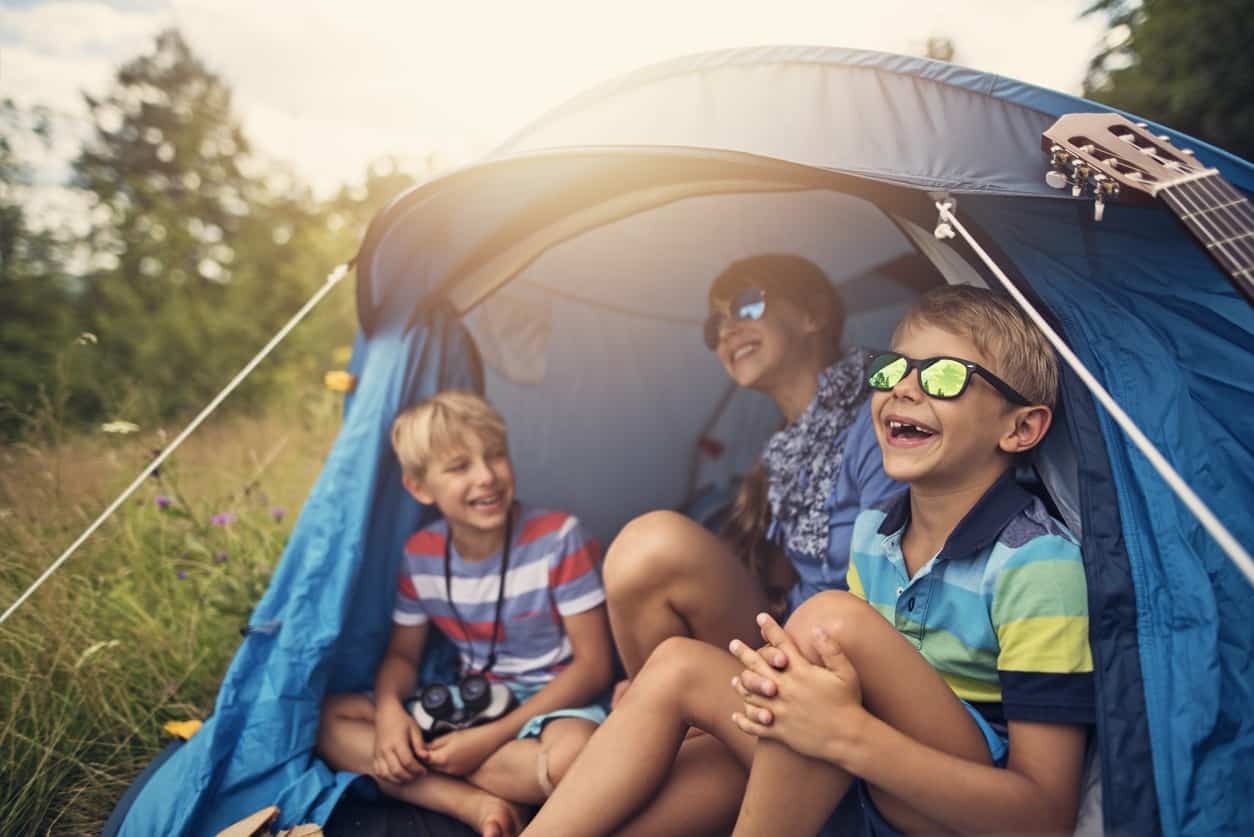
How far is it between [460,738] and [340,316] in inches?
210

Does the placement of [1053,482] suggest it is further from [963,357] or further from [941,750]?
[941,750]

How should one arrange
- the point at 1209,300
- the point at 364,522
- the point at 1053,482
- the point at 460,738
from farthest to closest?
the point at 364,522, the point at 460,738, the point at 1053,482, the point at 1209,300

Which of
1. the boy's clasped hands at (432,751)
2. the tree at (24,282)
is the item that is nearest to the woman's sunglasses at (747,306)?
the boy's clasped hands at (432,751)

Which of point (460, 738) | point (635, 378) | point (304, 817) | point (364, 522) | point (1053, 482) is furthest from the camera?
point (635, 378)

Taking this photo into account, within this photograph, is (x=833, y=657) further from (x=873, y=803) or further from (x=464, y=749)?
(x=464, y=749)

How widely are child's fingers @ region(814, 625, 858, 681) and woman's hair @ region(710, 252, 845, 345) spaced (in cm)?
112

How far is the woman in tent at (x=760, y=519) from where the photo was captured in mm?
1462

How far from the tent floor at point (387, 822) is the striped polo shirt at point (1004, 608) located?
3.49ft

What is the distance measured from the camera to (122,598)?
2.25m

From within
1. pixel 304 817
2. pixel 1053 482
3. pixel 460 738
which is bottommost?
pixel 304 817

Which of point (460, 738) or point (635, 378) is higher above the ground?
point (635, 378)

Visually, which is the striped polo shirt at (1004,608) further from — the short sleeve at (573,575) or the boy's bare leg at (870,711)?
the short sleeve at (573,575)

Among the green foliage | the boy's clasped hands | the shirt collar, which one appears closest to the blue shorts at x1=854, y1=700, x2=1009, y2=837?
the shirt collar

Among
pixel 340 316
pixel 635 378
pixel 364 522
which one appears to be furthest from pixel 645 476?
pixel 340 316
